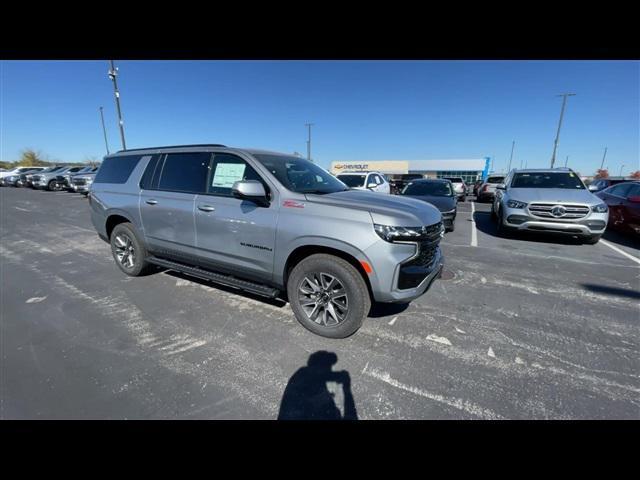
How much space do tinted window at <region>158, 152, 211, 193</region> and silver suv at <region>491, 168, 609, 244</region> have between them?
681 centimetres

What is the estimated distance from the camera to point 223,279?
3510mm

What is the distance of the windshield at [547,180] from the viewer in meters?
7.24

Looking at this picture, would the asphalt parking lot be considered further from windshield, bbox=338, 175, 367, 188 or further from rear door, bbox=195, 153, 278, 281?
windshield, bbox=338, 175, 367, 188

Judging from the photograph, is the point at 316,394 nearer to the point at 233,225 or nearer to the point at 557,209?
the point at 233,225

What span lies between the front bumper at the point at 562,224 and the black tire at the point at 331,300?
19.0ft

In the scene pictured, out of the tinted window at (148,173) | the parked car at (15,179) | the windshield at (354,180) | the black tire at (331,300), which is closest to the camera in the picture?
the black tire at (331,300)

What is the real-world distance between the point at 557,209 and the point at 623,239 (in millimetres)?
3264

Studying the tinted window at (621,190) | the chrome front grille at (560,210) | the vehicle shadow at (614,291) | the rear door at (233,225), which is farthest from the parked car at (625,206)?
the rear door at (233,225)

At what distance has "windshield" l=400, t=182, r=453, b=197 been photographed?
861cm

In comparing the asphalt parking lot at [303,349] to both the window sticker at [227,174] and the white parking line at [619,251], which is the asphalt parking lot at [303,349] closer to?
the white parking line at [619,251]
